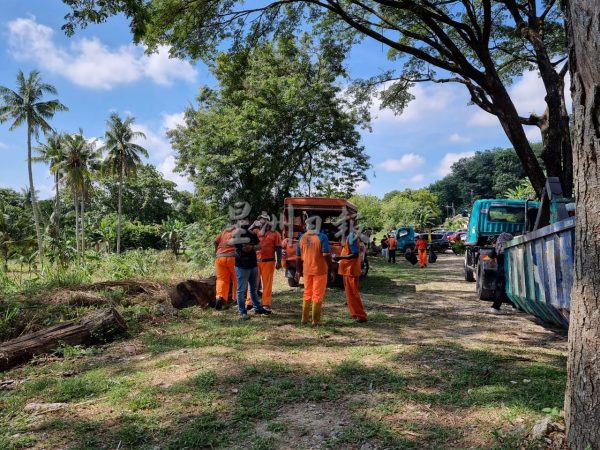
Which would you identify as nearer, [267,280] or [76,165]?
[267,280]

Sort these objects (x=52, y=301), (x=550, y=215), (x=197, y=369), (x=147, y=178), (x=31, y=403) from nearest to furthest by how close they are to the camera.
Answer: (x=31, y=403)
(x=197, y=369)
(x=550, y=215)
(x=52, y=301)
(x=147, y=178)

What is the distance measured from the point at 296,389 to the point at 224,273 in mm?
4227

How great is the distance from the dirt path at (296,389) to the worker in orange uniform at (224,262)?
3.93 ft

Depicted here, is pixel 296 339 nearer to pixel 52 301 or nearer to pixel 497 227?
pixel 52 301

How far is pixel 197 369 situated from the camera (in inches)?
192

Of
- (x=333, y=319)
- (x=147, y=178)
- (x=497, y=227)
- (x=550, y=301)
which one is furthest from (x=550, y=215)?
(x=147, y=178)

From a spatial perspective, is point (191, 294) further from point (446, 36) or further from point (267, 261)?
point (446, 36)

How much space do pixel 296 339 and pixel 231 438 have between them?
2.93 metres

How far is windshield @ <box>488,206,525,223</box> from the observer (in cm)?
1117

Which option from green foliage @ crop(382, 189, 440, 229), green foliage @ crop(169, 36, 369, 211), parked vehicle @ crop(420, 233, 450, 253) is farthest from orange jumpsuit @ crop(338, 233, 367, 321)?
green foliage @ crop(382, 189, 440, 229)

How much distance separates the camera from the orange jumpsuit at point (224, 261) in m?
8.02

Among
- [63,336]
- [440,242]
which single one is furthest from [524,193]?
[63,336]

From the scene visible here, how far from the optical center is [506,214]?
11.3 metres

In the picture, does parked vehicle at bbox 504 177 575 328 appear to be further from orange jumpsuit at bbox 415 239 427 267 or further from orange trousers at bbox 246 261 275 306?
orange jumpsuit at bbox 415 239 427 267
